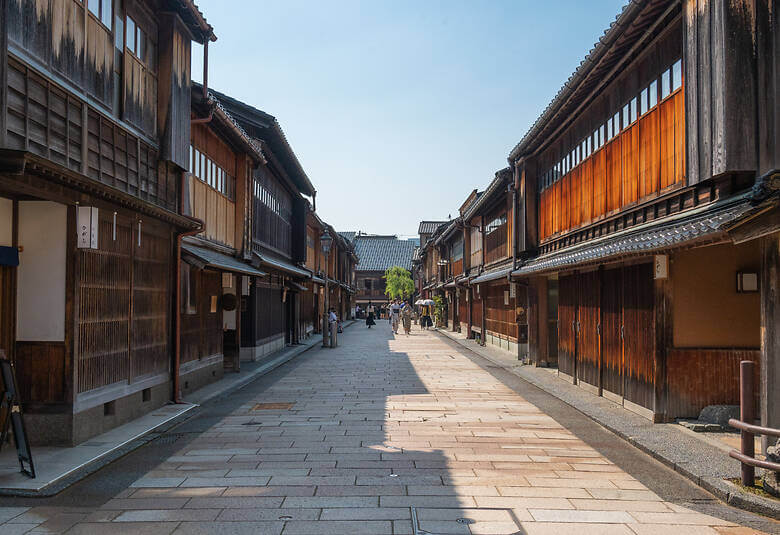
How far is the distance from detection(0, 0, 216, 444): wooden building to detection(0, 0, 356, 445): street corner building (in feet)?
0.07

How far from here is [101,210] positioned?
401 inches

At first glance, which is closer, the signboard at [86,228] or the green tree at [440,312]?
the signboard at [86,228]

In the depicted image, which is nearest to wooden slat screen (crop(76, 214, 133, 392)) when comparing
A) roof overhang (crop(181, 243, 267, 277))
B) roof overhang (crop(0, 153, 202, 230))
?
roof overhang (crop(0, 153, 202, 230))

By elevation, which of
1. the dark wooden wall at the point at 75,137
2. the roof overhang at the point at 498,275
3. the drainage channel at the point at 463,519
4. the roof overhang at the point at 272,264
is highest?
the dark wooden wall at the point at 75,137

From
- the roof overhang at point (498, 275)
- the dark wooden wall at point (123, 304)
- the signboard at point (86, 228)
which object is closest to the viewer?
the signboard at point (86, 228)

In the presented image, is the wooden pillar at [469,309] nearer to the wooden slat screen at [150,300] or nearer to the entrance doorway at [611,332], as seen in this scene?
the entrance doorway at [611,332]

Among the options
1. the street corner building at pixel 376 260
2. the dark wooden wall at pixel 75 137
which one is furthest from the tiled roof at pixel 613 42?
the street corner building at pixel 376 260

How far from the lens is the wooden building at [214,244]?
48.6 feet

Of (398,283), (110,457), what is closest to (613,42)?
(110,457)

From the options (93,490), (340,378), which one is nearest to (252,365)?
(340,378)

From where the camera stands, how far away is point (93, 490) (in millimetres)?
7445

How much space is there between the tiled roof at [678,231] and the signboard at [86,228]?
8.23 meters

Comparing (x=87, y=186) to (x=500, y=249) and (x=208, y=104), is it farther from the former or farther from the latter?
(x=500, y=249)

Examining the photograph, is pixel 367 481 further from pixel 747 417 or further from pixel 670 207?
pixel 670 207
